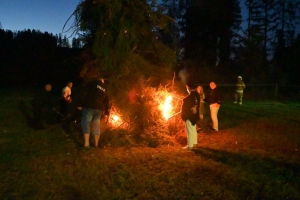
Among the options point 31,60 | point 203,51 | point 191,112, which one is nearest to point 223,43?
point 203,51

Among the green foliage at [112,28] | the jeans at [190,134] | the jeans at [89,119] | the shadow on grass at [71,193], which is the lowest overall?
the shadow on grass at [71,193]

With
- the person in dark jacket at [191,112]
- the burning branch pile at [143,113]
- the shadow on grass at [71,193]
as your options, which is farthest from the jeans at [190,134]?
the shadow on grass at [71,193]

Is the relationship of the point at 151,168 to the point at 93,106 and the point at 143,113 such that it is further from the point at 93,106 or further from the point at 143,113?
the point at 143,113

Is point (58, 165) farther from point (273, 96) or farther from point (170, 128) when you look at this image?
point (273, 96)

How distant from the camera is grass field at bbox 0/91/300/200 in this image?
6016 mm

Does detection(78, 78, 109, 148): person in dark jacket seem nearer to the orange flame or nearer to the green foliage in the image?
the green foliage

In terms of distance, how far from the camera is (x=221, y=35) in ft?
116

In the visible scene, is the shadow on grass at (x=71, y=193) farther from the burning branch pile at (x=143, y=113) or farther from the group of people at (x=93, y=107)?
the burning branch pile at (x=143, y=113)

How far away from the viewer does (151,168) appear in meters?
7.30

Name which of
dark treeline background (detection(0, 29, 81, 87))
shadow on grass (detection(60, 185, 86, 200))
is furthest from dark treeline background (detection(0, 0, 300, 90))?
shadow on grass (detection(60, 185, 86, 200))

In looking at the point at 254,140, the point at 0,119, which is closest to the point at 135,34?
the point at 254,140

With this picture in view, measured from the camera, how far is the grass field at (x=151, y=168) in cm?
602

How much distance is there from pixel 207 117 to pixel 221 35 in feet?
73.0

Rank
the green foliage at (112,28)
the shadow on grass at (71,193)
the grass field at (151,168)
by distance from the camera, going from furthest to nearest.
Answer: the green foliage at (112,28) → the grass field at (151,168) → the shadow on grass at (71,193)
